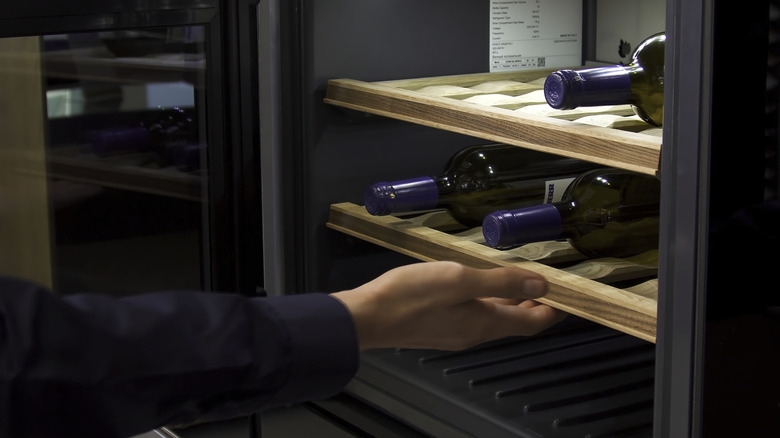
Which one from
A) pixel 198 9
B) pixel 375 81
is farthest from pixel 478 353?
pixel 198 9

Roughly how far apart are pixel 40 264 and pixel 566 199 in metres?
0.61

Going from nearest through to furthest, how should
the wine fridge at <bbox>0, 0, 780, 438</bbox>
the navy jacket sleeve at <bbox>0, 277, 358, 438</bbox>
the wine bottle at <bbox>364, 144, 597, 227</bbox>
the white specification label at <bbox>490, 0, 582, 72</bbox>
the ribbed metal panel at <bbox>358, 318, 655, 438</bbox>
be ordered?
the navy jacket sleeve at <bbox>0, 277, 358, 438</bbox> < the wine fridge at <bbox>0, 0, 780, 438</bbox> < the ribbed metal panel at <bbox>358, 318, 655, 438</bbox> < the wine bottle at <bbox>364, 144, 597, 227</bbox> < the white specification label at <bbox>490, 0, 582, 72</bbox>

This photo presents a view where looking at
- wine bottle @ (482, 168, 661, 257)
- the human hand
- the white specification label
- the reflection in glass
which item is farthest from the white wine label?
the human hand

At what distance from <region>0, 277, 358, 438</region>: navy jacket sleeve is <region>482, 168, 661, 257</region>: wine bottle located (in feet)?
2.00

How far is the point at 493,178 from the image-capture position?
4.18ft

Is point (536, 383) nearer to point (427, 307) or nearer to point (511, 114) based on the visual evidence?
point (511, 114)

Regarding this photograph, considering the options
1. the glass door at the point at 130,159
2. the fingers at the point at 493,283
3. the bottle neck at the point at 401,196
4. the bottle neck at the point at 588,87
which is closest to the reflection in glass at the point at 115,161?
the glass door at the point at 130,159

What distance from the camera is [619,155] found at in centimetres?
87

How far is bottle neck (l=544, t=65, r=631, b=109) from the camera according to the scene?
3.09 feet

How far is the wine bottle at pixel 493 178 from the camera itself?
1.26m

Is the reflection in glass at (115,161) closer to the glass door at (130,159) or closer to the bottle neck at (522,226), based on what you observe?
the glass door at (130,159)

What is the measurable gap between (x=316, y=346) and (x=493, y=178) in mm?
802

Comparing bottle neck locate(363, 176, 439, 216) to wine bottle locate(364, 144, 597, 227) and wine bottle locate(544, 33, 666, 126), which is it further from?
wine bottle locate(544, 33, 666, 126)

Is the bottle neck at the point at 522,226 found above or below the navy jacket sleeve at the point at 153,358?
below
